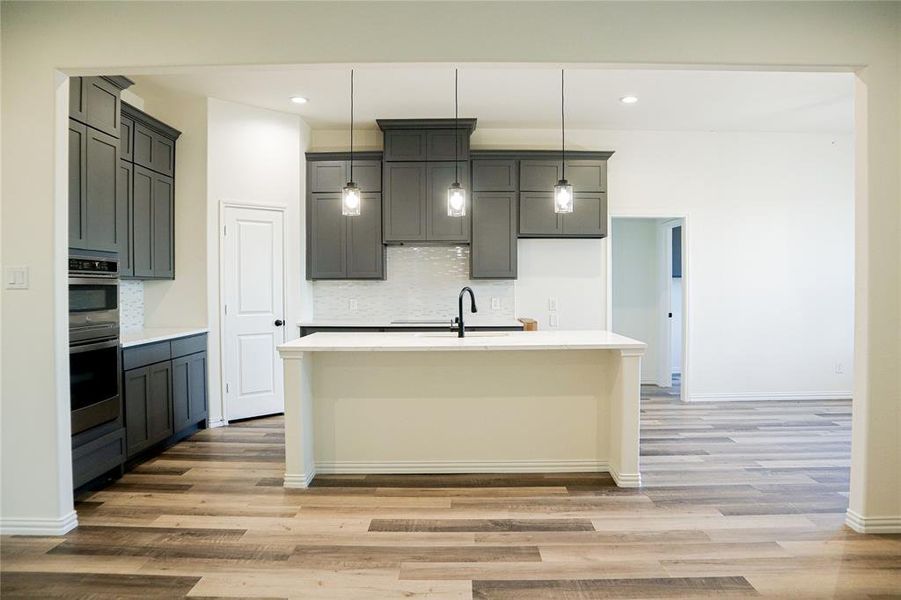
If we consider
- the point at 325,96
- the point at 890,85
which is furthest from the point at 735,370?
the point at 325,96

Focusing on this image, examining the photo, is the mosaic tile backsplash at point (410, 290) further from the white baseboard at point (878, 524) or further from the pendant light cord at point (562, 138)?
the white baseboard at point (878, 524)

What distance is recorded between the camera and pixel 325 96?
15.3 feet

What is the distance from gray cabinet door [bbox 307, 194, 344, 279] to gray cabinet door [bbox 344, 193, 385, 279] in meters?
0.07

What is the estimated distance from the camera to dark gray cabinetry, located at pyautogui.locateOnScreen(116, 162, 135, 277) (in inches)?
148

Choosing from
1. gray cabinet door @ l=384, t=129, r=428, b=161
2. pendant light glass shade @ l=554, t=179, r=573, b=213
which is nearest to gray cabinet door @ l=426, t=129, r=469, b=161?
gray cabinet door @ l=384, t=129, r=428, b=161

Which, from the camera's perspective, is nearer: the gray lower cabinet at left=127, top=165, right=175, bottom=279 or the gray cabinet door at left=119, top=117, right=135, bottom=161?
the gray cabinet door at left=119, top=117, right=135, bottom=161

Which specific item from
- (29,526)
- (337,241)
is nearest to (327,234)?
(337,241)

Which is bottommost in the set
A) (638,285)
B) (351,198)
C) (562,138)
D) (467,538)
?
(467,538)

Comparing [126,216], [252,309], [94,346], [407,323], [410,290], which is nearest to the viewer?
[94,346]

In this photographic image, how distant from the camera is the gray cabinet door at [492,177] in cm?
532

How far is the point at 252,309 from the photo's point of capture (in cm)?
491

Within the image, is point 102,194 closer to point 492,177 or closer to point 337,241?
point 337,241

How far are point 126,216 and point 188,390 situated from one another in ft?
4.80

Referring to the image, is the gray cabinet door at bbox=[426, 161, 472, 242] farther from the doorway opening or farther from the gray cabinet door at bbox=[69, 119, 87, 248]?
the gray cabinet door at bbox=[69, 119, 87, 248]
